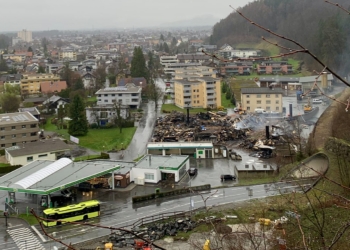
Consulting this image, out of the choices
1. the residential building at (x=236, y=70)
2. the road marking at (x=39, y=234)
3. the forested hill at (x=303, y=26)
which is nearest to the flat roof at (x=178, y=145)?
the road marking at (x=39, y=234)

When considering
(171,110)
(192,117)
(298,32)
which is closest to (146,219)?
(192,117)

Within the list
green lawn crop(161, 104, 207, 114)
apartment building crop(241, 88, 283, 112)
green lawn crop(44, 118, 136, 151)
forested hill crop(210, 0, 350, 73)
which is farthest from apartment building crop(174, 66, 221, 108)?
forested hill crop(210, 0, 350, 73)

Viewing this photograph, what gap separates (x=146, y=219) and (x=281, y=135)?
4761 mm

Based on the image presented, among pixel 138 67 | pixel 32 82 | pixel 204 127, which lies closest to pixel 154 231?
pixel 204 127

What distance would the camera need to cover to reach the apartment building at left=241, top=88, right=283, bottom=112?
11797mm

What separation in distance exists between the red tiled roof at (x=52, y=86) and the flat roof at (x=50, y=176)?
30.7 feet

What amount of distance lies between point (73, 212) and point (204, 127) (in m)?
5.55

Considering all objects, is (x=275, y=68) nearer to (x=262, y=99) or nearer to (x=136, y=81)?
(x=136, y=81)

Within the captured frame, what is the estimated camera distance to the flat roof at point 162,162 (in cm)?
670

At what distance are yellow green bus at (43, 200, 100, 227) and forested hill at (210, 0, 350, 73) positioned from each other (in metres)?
14.0

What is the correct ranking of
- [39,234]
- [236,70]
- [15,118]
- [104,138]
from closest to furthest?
[39,234], [15,118], [104,138], [236,70]

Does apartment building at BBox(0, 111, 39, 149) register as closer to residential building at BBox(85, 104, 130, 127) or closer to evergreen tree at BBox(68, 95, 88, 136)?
evergreen tree at BBox(68, 95, 88, 136)

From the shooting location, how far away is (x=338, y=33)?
57.6ft

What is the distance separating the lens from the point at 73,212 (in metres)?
5.12
